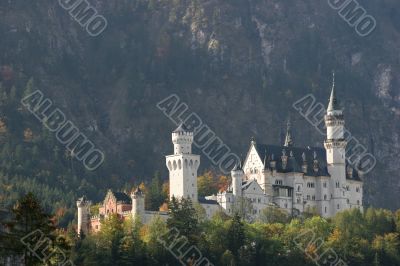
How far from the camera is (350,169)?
6575 inches

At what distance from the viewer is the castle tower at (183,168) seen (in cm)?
15175

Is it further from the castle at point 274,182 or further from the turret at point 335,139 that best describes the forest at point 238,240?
the turret at point 335,139

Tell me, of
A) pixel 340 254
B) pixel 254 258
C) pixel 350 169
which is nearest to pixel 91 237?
pixel 254 258

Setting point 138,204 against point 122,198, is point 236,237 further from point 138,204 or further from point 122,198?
point 122,198

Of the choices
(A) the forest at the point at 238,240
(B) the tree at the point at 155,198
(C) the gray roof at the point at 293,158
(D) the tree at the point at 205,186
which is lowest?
(A) the forest at the point at 238,240

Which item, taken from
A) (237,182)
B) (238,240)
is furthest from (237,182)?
(238,240)

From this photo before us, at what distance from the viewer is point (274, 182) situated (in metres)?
161

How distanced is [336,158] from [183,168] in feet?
73.9

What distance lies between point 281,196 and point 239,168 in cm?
747

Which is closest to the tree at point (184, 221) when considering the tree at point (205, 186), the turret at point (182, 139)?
the turret at point (182, 139)

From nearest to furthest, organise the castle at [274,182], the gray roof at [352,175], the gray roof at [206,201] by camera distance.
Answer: the castle at [274,182] → the gray roof at [206,201] → the gray roof at [352,175]

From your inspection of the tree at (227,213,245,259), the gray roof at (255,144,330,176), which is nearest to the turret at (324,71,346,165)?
the gray roof at (255,144,330,176)

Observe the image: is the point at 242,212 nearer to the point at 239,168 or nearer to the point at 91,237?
the point at 239,168

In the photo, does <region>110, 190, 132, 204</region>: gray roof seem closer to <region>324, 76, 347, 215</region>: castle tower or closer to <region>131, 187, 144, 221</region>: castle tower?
<region>131, 187, 144, 221</region>: castle tower
